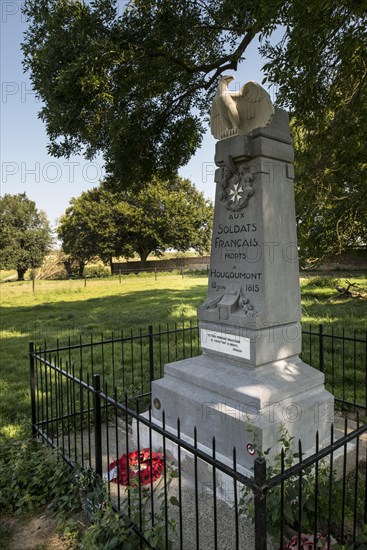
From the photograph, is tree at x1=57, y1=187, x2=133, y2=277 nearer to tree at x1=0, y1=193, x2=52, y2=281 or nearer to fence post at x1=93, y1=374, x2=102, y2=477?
tree at x1=0, y1=193, x2=52, y2=281

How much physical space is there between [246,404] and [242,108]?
3.10m

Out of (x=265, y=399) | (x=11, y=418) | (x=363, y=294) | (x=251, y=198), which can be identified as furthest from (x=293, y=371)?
(x=363, y=294)

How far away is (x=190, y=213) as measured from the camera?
134ft

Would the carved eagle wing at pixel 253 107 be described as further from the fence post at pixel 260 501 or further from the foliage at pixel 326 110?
the fence post at pixel 260 501

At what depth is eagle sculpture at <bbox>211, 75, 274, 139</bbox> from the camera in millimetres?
3930

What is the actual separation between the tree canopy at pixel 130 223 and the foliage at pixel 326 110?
2890cm

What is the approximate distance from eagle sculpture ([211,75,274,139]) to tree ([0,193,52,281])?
38262mm

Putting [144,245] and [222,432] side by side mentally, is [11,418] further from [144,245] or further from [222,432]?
[144,245]

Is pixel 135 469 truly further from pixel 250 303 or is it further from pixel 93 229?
pixel 93 229

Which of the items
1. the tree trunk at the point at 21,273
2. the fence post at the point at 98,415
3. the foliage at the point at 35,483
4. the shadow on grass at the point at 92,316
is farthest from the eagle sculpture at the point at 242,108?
the tree trunk at the point at 21,273

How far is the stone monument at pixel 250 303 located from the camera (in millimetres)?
3691

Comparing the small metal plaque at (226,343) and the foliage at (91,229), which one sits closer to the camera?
the small metal plaque at (226,343)

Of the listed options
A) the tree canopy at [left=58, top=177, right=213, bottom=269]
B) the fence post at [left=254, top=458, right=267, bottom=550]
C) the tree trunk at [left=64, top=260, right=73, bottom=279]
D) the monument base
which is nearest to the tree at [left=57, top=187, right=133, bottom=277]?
the tree canopy at [left=58, top=177, right=213, bottom=269]

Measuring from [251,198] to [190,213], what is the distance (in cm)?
3723
